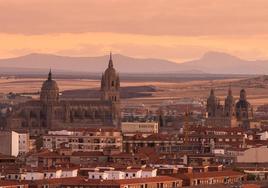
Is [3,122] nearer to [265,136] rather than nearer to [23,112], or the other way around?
[23,112]

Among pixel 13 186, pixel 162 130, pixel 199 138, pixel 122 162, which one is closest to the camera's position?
pixel 13 186

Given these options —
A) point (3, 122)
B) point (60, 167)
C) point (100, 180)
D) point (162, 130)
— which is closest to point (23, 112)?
point (3, 122)

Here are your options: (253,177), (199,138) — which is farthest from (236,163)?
(199,138)

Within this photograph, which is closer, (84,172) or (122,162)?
(84,172)

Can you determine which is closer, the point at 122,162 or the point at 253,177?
the point at 253,177

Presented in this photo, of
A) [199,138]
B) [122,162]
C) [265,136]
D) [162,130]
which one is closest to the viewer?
[122,162]

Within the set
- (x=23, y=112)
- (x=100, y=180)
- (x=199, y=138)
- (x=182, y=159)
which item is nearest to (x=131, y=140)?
(x=199, y=138)

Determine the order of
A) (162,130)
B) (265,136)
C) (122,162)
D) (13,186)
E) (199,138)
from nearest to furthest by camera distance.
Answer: (13,186), (122,162), (199,138), (265,136), (162,130)

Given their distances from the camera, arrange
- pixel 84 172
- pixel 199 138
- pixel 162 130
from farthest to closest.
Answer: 1. pixel 162 130
2. pixel 199 138
3. pixel 84 172

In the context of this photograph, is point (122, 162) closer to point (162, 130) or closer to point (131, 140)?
point (131, 140)
